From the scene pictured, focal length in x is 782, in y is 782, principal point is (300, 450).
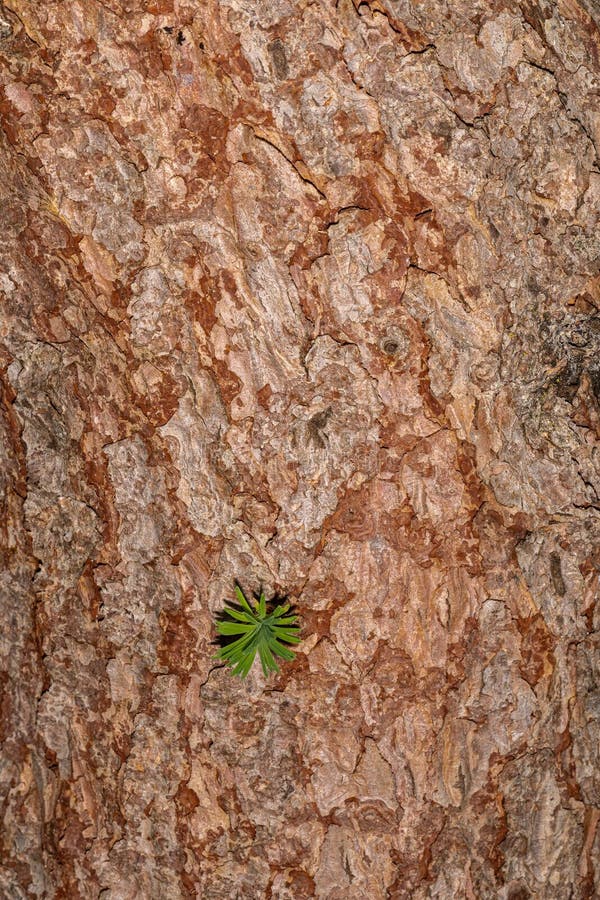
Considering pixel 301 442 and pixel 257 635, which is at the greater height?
pixel 301 442

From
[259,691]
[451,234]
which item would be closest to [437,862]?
[259,691]

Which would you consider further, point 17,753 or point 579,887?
point 579,887

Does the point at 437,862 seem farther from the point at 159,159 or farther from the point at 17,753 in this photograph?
the point at 159,159
